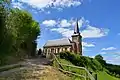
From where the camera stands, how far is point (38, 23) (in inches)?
2618

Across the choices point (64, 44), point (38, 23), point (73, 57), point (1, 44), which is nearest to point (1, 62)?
point (1, 44)

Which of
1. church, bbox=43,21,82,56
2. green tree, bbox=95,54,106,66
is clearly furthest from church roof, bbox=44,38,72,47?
green tree, bbox=95,54,106,66

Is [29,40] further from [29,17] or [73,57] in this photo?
[73,57]

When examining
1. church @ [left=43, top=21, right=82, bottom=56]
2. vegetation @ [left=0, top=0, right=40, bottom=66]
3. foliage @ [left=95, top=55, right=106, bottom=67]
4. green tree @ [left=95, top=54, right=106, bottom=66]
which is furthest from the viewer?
church @ [left=43, top=21, right=82, bottom=56]

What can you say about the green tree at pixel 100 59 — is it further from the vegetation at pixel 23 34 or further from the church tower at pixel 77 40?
the vegetation at pixel 23 34

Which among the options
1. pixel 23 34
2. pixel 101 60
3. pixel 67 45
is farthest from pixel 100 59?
pixel 23 34

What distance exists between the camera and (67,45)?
292ft

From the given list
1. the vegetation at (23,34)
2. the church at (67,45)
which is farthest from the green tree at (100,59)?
the vegetation at (23,34)

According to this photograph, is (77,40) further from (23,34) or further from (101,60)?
(23,34)

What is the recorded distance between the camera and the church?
8931 centimetres

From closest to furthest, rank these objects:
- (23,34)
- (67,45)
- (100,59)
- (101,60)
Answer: (23,34) < (101,60) < (100,59) < (67,45)

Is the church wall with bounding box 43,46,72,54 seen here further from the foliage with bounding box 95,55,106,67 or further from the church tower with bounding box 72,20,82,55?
the foliage with bounding box 95,55,106,67

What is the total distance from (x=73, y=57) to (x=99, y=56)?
28951mm

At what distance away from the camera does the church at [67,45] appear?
8931cm
